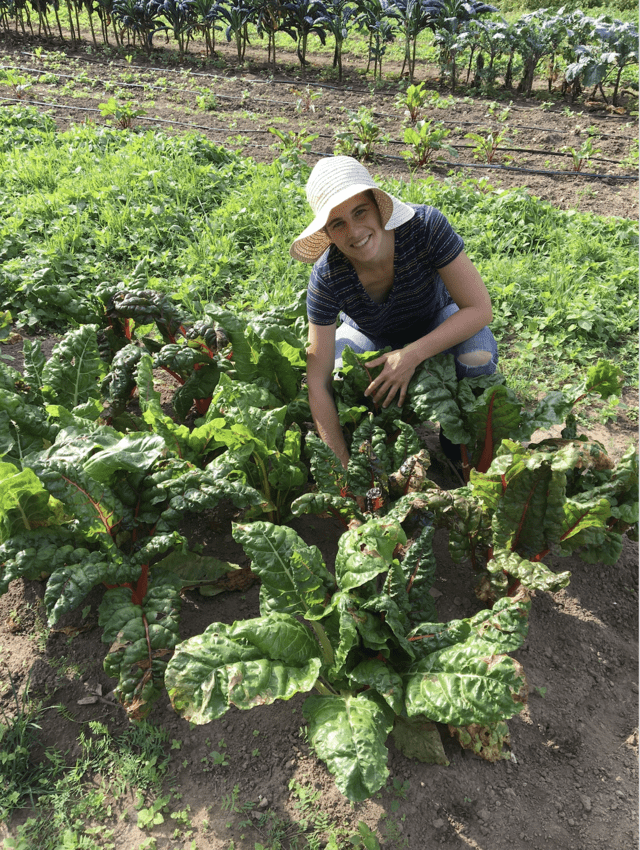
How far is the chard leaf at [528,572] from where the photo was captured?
1.89m

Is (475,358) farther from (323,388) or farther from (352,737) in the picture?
(352,737)

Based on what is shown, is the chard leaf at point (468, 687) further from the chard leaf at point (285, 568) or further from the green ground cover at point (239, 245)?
the green ground cover at point (239, 245)

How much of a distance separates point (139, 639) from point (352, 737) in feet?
2.47

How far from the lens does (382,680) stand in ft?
6.00

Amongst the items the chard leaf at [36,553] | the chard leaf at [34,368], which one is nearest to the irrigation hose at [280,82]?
the chard leaf at [34,368]

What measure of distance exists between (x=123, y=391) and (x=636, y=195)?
16.5 feet

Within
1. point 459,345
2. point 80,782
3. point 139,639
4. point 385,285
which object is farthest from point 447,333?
point 80,782

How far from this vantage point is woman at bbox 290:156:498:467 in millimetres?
2328

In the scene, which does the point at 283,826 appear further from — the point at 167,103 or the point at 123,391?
the point at 167,103

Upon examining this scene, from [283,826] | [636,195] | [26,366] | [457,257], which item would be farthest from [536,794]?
[636,195]

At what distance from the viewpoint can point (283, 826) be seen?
1752mm

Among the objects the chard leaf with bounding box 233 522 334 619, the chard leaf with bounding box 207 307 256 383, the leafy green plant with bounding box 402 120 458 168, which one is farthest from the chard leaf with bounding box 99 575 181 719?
the leafy green plant with bounding box 402 120 458 168

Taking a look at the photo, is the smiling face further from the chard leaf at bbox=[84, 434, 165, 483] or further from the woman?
the chard leaf at bbox=[84, 434, 165, 483]

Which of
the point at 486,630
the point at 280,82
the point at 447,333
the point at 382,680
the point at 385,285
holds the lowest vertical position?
the point at 382,680
